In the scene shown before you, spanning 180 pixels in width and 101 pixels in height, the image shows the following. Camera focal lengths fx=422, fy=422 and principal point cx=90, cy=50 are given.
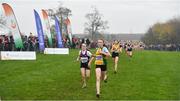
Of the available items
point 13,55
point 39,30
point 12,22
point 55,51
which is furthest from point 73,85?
point 55,51

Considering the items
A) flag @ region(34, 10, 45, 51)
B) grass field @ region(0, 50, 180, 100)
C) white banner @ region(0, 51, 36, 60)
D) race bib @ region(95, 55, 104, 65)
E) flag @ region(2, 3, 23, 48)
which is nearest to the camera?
grass field @ region(0, 50, 180, 100)

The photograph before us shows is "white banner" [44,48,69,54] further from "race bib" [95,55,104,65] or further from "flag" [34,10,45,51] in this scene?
"race bib" [95,55,104,65]

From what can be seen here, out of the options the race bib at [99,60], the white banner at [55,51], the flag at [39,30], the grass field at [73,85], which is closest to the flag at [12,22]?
the flag at [39,30]

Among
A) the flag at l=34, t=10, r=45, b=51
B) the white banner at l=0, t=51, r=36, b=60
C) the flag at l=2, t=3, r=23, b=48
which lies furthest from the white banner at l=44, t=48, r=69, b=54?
the white banner at l=0, t=51, r=36, b=60

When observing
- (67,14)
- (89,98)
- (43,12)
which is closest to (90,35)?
(67,14)

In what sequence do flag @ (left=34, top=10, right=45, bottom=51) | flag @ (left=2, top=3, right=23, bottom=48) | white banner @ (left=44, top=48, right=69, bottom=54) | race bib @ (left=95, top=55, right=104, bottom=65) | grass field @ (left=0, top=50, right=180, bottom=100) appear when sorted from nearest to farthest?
grass field @ (left=0, top=50, right=180, bottom=100) → race bib @ (left=95, top=55, right=104, bottom=65) → flag @ (left=2, top=3, right=23, bottom=48) → flag @ (left=34, top=10, right=45, bottom=51) → white banner @ (left=44, top=48, right=69, bottom=54)

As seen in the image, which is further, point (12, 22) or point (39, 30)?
point (39, 30)

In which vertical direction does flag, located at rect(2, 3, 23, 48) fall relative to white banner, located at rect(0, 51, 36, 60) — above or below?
above

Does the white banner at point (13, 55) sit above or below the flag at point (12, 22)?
below

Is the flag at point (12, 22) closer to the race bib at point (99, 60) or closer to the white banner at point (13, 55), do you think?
the white banner at point (13, 55)

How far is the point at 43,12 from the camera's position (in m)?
44.2

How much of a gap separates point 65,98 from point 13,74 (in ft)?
26.3

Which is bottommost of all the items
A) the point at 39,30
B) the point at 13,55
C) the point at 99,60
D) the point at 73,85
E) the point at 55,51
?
the point at 73,85

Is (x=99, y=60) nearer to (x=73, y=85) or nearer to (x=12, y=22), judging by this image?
(x=73, y=85)
